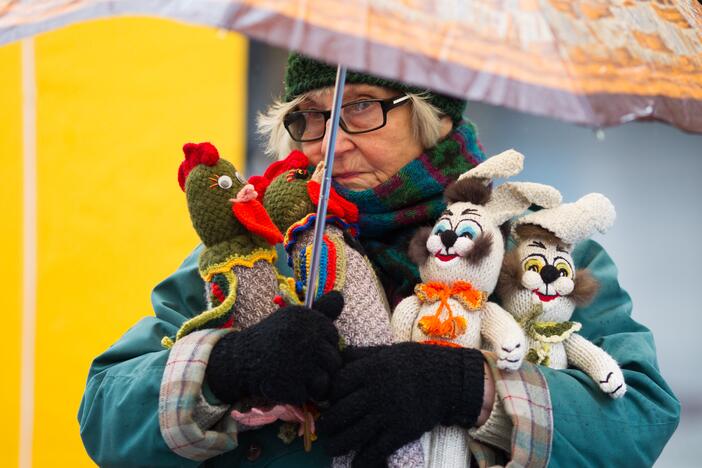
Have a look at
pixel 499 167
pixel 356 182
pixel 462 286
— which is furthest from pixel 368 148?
pixel 462 286

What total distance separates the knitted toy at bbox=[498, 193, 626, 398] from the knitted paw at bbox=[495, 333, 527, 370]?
0.10 meters

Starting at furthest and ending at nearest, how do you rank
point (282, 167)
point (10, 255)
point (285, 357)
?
point (10, 255), point (282, 167), point (285, 357)

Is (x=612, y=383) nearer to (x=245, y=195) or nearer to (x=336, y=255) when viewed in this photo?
(x=336, y=255)

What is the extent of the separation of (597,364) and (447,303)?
294 mm

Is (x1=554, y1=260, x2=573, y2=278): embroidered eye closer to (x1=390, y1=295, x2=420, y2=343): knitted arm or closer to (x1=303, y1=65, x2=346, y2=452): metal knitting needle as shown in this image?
(x1=390, y1=295, x2=420, y2=343): knitted arm

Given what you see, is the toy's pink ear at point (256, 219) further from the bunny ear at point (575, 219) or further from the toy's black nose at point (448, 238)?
the bunny ear at point (575, 219)

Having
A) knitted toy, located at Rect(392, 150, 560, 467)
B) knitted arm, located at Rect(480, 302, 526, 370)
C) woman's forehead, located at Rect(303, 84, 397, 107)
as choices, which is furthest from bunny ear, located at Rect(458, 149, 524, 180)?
woman's forehead, located at Rect(303, 84, 397, 107)

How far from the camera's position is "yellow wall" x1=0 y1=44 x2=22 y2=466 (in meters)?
2.65

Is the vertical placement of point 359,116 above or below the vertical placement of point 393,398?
above

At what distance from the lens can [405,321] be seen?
5.18ft

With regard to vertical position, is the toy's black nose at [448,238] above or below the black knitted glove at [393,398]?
above

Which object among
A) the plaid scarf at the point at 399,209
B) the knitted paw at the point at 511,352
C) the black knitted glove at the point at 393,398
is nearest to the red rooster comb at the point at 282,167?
the plaid scarf at the point at 399,209

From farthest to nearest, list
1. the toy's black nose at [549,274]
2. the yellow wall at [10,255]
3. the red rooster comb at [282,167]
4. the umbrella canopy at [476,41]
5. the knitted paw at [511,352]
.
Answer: the yellow wall at [10,255], the red rooster comb at [282,167], the toy's black nose at [549,274], the knitted paw at [511,352], the umbrella canopy at [476,41]

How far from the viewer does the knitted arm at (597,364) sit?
5.10ft
